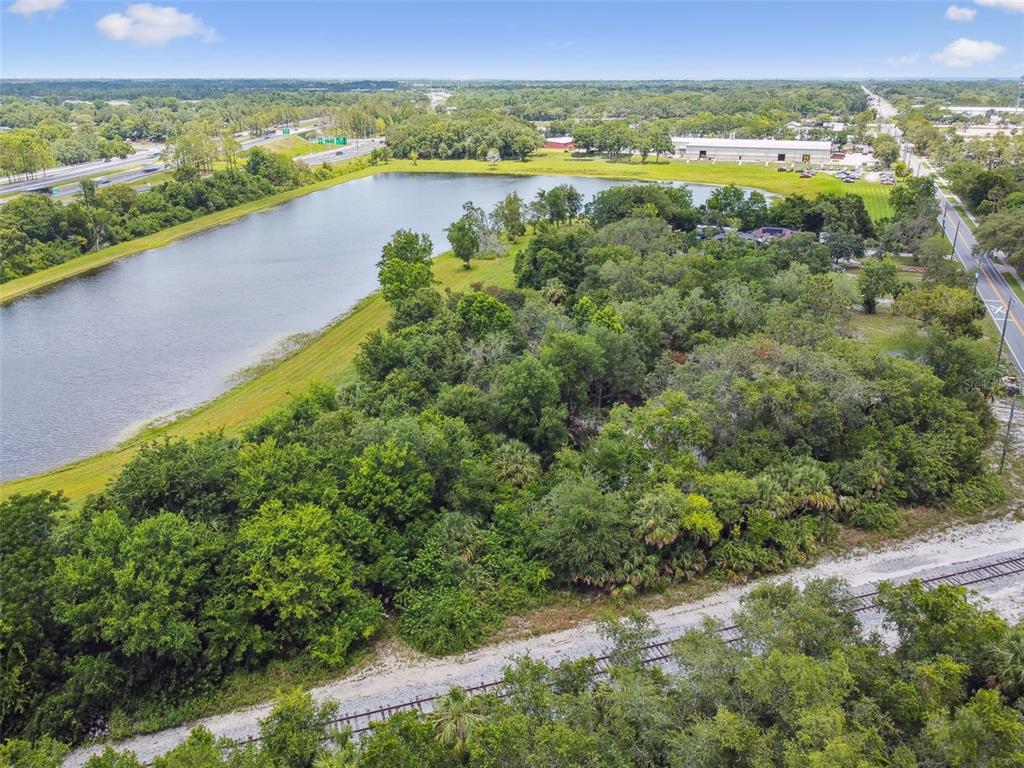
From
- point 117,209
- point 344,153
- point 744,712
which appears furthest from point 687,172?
point 744,712

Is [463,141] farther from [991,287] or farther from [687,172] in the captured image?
[991,287]

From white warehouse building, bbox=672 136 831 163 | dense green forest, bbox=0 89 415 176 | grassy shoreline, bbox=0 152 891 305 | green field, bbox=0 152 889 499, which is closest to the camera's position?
green field, bbox=0 152 889 499

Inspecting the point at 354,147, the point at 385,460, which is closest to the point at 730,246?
the point at 385,460

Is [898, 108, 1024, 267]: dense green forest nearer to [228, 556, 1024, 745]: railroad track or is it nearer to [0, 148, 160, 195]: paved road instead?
[228, 556, 1024, 745]: railroad track

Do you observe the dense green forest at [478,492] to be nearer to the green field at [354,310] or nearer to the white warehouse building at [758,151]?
the green field at [354,310]

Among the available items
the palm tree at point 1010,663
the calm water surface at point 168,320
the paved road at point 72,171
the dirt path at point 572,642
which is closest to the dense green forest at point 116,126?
the paved road at point 72,171

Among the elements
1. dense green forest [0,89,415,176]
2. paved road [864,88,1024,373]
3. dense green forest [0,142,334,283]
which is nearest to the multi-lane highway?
dense green forest [0,89,415,176]

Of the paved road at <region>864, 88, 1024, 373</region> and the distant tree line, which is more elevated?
the distant tree line
